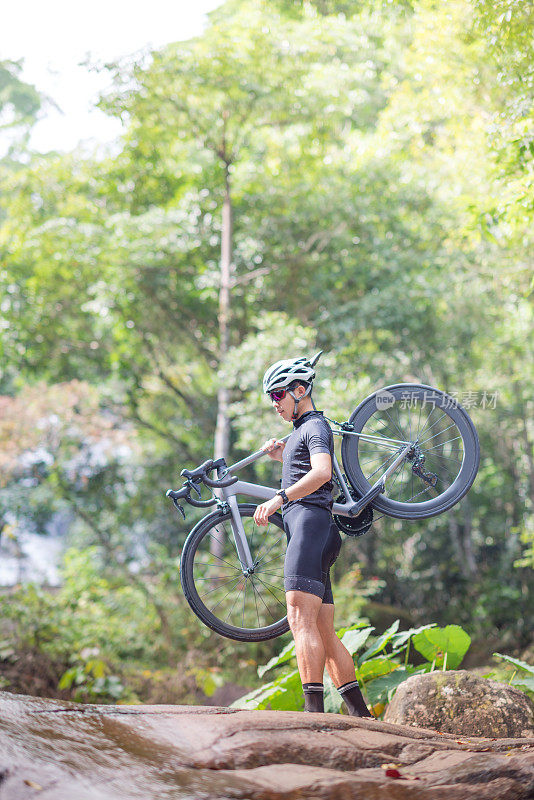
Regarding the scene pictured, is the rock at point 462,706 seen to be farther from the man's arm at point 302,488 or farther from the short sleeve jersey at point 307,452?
the man's arm at point 302,488

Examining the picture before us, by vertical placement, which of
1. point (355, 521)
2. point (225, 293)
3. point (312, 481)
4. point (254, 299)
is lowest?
point (355, 521)

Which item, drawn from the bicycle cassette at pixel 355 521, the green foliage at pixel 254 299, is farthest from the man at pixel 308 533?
the green foliage at pixel 254 299

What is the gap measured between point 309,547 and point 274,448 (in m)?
0.75

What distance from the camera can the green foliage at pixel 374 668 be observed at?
4.46 meters

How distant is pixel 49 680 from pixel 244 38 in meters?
9.68

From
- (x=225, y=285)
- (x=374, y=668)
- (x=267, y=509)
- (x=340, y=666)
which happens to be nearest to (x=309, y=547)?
(x=267, y=509)

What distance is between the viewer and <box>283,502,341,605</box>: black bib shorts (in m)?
3.85

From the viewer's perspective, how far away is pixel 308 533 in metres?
3.92

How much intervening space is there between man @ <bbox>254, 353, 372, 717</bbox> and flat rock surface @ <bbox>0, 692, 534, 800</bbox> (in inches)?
19.7

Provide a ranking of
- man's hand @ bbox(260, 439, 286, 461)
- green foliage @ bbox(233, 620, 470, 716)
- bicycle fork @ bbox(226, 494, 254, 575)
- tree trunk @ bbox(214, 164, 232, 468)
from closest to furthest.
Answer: bicycle fork @ bbox(226, 494, 254, 575)
man's hand @ bbox(260, 439, 286, 461)
green foliage @ bbox(233, 620, 470, 716)
tree trunk @ bbox(214, 164, 232, 468)

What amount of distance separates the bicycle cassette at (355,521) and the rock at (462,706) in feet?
3.66

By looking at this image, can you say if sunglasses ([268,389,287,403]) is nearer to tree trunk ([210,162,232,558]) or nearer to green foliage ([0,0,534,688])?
green foliage ([0,0,534,688])

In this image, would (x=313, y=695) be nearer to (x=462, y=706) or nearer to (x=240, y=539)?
(x=240, y=539)

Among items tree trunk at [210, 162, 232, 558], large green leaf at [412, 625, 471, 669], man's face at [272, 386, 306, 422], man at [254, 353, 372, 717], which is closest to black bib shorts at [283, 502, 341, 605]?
man at [254, 353, 372, 717]
